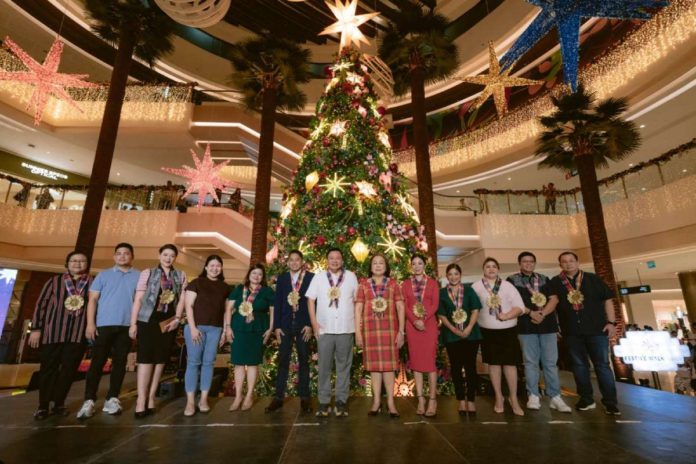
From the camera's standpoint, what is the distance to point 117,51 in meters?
9.98

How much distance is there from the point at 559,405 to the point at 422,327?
1852 millimetres

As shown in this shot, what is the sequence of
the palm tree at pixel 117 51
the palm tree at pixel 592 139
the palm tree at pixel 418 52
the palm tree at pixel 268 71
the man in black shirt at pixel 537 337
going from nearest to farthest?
the man in black shirt at pixel 537 337 < the palm tree at pixel 117 51 < the palm tree at pixel 592 139 < the palm tree at pixel 418 52 < the palm tree at pixel 268 71

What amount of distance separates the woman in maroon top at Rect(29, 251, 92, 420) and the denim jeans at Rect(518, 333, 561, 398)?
17.5 feet

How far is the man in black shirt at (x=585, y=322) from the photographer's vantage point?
13.3 ft

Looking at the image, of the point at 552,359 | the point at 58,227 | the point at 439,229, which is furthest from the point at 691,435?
the point at 58,227

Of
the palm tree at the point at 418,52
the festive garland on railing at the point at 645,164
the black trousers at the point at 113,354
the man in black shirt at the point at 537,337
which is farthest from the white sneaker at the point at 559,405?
the festive garland on railing at the point at 645,164

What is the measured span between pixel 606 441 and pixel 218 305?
3.99 metres

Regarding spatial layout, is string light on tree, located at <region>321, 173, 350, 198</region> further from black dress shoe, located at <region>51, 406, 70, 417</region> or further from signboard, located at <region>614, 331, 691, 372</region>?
signboard, located at <region>614, 331, 691, 372</region>

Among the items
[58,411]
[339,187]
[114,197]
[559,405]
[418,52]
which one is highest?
[418,52]

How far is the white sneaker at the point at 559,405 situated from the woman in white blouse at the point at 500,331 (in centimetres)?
49

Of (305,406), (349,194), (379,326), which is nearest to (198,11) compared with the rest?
(349,194)

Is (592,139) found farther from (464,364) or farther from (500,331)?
(464,364)

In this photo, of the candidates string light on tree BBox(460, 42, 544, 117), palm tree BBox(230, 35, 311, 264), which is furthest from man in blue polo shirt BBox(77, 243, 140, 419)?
string light on tree BBox(460, 42, 544, 117)

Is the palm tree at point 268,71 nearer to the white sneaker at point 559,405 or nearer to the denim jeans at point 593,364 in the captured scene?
the denim jeans at point 593,364
